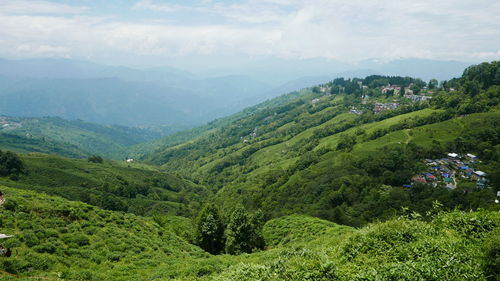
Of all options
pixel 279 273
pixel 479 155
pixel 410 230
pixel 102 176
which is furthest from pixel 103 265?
pixel 102 176

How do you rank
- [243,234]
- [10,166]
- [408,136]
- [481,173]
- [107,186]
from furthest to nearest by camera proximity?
1. [408,136]
2. [107,186]
3. [10,166]
4. [481,173]
5. [243,234]

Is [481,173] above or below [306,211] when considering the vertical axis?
above

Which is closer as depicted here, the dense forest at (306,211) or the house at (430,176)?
the dense forest at (306,211)

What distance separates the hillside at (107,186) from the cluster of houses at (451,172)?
88.8 meters

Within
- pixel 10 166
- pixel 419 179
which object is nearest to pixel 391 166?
pixel 419 179

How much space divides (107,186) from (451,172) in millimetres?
134561

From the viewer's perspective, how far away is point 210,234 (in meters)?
47.1

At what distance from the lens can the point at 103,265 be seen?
84.6 feet

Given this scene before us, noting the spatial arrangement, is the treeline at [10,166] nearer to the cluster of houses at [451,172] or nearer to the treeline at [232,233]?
the treeline at [232,233]

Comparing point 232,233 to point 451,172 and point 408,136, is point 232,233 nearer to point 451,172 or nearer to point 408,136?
point 451,172

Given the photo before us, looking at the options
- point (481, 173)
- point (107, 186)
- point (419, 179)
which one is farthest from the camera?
point (107, 186)


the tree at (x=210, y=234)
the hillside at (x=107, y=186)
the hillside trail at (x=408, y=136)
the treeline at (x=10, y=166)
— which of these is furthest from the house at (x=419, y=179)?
the treeline at (x=10, y=166)

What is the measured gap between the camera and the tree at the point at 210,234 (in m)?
46.6

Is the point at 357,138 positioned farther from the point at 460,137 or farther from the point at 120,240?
the point at 120,240
